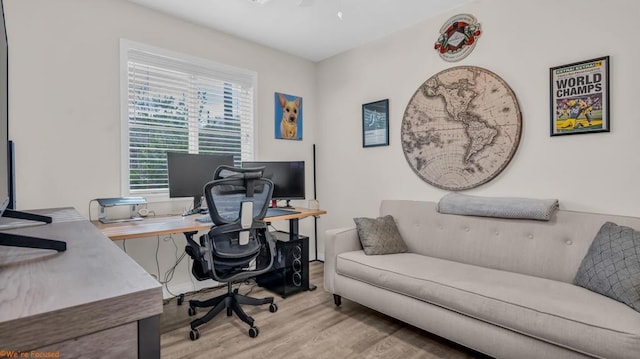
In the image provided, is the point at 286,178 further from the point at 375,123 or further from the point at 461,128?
the point at 461,128

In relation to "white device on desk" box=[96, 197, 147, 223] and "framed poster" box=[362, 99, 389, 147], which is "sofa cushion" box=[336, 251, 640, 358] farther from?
"white device on desk" box=[96, 197, 147, 223]

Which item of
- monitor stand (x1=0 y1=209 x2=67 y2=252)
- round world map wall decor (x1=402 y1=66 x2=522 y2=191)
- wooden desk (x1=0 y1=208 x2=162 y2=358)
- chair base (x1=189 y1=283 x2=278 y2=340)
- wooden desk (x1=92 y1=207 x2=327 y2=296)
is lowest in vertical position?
chair base (x1=189 y1=283 x2=278 y2=340)

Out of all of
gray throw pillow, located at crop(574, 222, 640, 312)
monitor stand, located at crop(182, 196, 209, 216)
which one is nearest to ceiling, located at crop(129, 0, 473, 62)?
monitor stand, located at crop(182, 196, 209, 216)

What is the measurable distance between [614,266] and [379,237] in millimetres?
1440

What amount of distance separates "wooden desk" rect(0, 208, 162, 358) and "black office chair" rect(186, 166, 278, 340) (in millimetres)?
1514

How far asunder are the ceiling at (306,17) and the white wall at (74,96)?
11.8 inches

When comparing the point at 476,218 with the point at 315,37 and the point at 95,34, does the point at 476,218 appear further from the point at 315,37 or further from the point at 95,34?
the point at 95,34

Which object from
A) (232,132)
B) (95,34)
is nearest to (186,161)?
(232,132)

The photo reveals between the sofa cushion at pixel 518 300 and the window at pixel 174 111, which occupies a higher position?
the window at pixel 174 111

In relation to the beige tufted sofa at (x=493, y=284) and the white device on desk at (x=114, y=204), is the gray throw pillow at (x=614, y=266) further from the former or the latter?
the white device on desk at (x=114, y=204)

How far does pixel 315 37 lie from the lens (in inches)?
133

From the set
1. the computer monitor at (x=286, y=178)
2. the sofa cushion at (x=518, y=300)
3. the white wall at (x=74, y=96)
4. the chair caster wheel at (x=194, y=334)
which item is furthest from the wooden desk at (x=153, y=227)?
the sofa cushion at (x=518, y=300)

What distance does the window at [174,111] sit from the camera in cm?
275

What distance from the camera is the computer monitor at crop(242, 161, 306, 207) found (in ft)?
10.7
